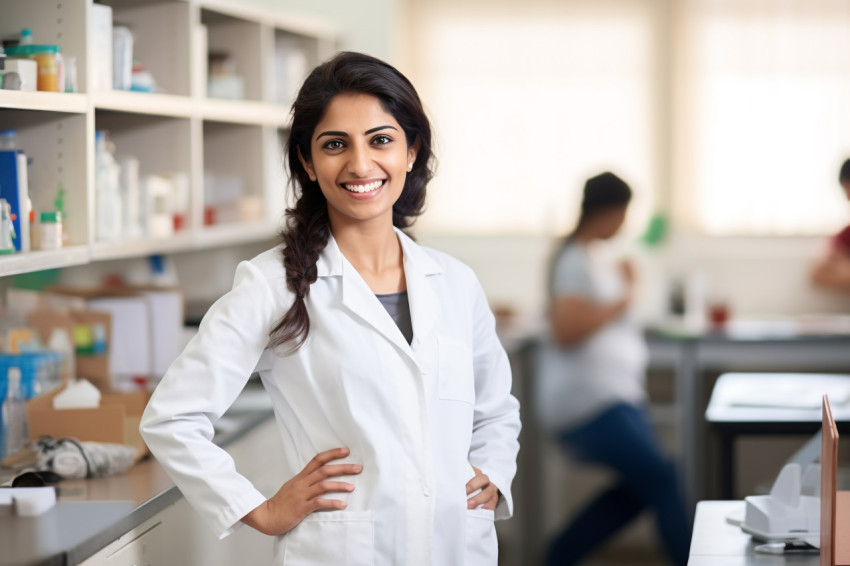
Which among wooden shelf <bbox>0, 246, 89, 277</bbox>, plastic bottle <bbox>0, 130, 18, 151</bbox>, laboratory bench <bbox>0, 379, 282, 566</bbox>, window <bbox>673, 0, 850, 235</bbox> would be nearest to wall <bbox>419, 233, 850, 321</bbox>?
window <bbox>673, 0, 850, 235</bbox>

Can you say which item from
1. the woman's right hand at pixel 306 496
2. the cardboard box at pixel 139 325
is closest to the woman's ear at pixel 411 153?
the woman's right hand at pixel 306 496

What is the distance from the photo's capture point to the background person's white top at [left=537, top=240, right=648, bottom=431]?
3.56 meters

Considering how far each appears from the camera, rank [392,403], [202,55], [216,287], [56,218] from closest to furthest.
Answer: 1. [392,403]
2. [56,218]
3. [202,55]
4. [216,287]

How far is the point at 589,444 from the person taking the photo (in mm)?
3594

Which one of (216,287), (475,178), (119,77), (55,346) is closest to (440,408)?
(55,346)

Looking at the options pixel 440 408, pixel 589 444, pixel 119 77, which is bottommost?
pixel 589 444

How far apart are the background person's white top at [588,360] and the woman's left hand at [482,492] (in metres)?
1.81

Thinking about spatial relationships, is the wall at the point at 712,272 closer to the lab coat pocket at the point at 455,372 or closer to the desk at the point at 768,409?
the desk at the point at 768,409

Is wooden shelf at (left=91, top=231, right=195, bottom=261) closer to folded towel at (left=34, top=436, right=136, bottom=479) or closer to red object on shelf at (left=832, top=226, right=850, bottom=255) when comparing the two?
folded towel at (left=34, top=436, right=136, bottom=479)

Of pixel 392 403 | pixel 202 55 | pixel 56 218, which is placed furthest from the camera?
pixel 202 55

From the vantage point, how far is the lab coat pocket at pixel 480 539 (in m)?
1.73

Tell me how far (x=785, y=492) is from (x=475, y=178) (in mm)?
3189

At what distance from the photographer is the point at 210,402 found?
1597mm

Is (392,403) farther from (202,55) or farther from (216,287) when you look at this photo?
(216,287)
